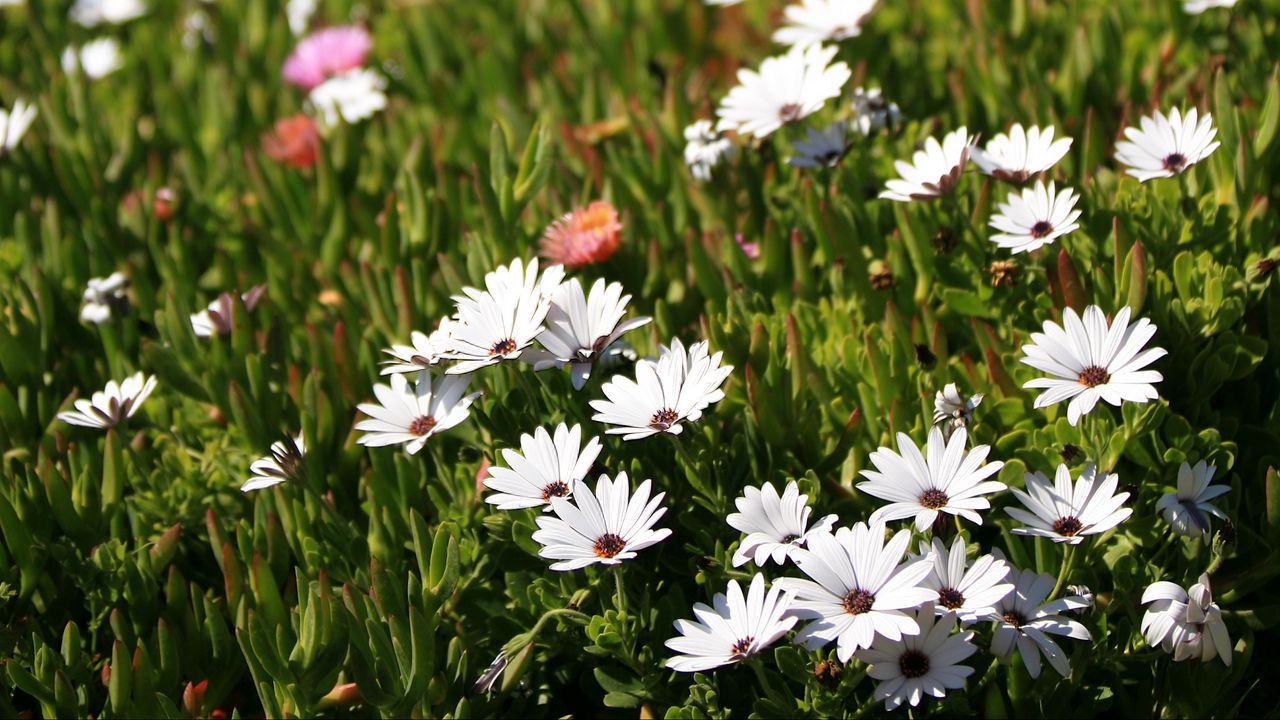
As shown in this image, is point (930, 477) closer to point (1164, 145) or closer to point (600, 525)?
point (600, 525)

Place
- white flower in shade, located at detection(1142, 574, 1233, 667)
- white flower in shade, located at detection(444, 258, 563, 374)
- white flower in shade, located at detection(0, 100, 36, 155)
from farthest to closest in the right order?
white flower in shade, located at detection(0, 100, 36, 155) < white flower in shade, located at detection(444, 258, 563, 374) < white flower in shade, located at detection(1142, 574, 1233, 667)

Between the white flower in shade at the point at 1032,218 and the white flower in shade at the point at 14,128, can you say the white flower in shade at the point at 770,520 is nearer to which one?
the white flower in shade at the point at 1032,218

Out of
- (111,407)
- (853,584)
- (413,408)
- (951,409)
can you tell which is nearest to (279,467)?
(413,408)

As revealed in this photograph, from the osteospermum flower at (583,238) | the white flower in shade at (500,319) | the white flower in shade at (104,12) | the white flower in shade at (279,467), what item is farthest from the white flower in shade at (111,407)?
the white flower in shade at (104,12)

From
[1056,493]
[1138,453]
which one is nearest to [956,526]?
[1056,493]

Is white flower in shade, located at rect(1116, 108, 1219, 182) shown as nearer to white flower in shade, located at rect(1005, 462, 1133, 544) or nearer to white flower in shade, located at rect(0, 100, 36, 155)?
white flower in shade, located at rect(1005, 462, 1133, 544)

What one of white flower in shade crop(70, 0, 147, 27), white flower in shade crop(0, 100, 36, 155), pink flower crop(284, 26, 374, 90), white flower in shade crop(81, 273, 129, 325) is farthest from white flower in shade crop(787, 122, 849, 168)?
white flower in shade crop(70, 0, 147, 27)
